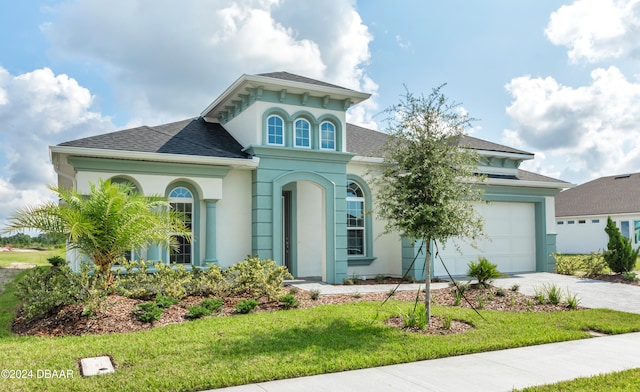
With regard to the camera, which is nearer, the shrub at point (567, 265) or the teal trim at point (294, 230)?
the teal trim at point (294, 230)

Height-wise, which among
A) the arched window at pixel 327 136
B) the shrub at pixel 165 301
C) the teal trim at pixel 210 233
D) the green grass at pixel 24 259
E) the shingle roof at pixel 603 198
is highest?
the arched window at pixel 327 136

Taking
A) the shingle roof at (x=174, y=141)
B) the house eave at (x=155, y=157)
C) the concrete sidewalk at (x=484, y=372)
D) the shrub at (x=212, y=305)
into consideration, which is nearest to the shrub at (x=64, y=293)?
the shrub at (x=212, y=305)

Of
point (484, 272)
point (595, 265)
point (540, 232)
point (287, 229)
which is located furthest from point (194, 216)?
point (595, 265)

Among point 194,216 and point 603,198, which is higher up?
point 603,198

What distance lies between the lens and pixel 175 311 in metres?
9.30

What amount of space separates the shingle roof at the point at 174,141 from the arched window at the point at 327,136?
248 centimetres

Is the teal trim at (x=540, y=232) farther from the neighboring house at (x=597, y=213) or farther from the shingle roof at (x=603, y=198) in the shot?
the shingle roof at (x=603, y=198)

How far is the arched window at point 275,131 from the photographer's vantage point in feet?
47.9

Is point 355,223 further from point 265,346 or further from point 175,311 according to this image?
point 265,346

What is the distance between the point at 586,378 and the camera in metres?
5.86

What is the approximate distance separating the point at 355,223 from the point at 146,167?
690 cm

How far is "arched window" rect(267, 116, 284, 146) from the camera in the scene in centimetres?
1459

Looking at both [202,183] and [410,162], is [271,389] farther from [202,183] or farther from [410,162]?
[202,183]

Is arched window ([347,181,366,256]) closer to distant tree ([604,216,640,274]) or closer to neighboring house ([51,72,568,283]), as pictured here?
neighboring house ([51,72,568,283])
